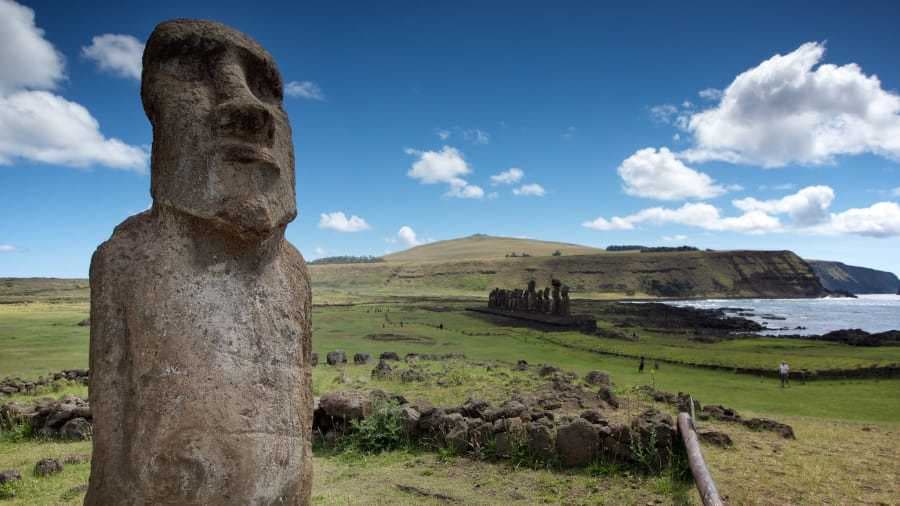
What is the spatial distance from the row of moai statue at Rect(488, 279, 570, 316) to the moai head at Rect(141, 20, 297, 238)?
40.6 metres

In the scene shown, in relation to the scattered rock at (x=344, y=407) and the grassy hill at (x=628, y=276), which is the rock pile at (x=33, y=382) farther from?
the grassy hill at (x=628, y=276)

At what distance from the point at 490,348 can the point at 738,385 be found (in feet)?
37.1

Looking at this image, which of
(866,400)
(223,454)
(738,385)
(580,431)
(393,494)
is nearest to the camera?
(223,454)

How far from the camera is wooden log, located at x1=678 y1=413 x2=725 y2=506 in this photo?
5914mm

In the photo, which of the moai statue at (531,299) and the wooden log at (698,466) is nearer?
the wooden log at (698,466)

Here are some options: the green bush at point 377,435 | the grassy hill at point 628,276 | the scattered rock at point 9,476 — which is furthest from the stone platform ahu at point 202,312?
the grassy hill at point 628,276

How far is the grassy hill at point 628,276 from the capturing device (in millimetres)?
130375

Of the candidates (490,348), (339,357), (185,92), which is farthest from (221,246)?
(490,348)

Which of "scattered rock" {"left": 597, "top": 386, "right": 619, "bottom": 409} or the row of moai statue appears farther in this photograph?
the row of moai statue

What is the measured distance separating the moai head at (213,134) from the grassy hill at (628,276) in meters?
119

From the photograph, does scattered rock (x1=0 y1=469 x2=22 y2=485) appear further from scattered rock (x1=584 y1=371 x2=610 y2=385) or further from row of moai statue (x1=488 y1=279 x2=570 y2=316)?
row of moai statue (x1=488 y1=279 x2=570 y2=316)

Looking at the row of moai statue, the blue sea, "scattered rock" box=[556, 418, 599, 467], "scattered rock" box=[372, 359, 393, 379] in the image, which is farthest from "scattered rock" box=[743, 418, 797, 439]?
the blue sea

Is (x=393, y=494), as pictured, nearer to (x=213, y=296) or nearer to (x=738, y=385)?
(x=213, y=296)

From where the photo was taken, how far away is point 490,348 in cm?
2695
